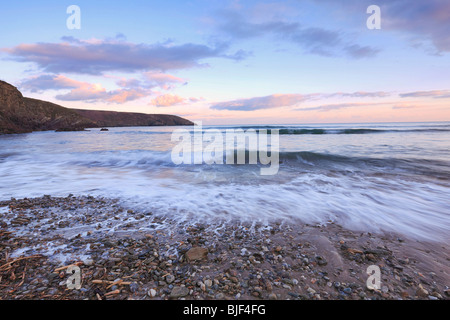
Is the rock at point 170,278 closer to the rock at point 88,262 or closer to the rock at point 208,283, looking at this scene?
the rock at point 208,283

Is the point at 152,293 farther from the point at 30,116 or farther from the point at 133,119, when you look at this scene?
the point at 133,119

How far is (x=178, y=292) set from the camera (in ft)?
6.32

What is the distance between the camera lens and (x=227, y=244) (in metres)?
2.84

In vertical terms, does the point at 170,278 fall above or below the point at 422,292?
above

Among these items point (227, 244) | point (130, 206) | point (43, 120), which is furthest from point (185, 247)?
point (43, 120)

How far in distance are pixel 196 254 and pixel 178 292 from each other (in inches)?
23.5

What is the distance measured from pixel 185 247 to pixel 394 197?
5.24 m

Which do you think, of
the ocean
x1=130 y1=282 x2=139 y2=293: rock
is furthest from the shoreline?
the ocean

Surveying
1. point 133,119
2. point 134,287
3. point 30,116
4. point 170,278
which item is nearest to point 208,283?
point 170,278

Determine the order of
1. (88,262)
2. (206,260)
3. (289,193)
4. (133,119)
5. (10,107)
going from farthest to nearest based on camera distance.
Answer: (133,119), (10,107), (289,193), (206,260), (88,262)

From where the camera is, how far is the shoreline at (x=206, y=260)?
6.49 ft

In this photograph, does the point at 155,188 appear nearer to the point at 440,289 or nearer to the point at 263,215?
the point at 263,215

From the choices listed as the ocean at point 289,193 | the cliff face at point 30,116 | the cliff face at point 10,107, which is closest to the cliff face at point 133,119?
the cliff face at point 30,116
